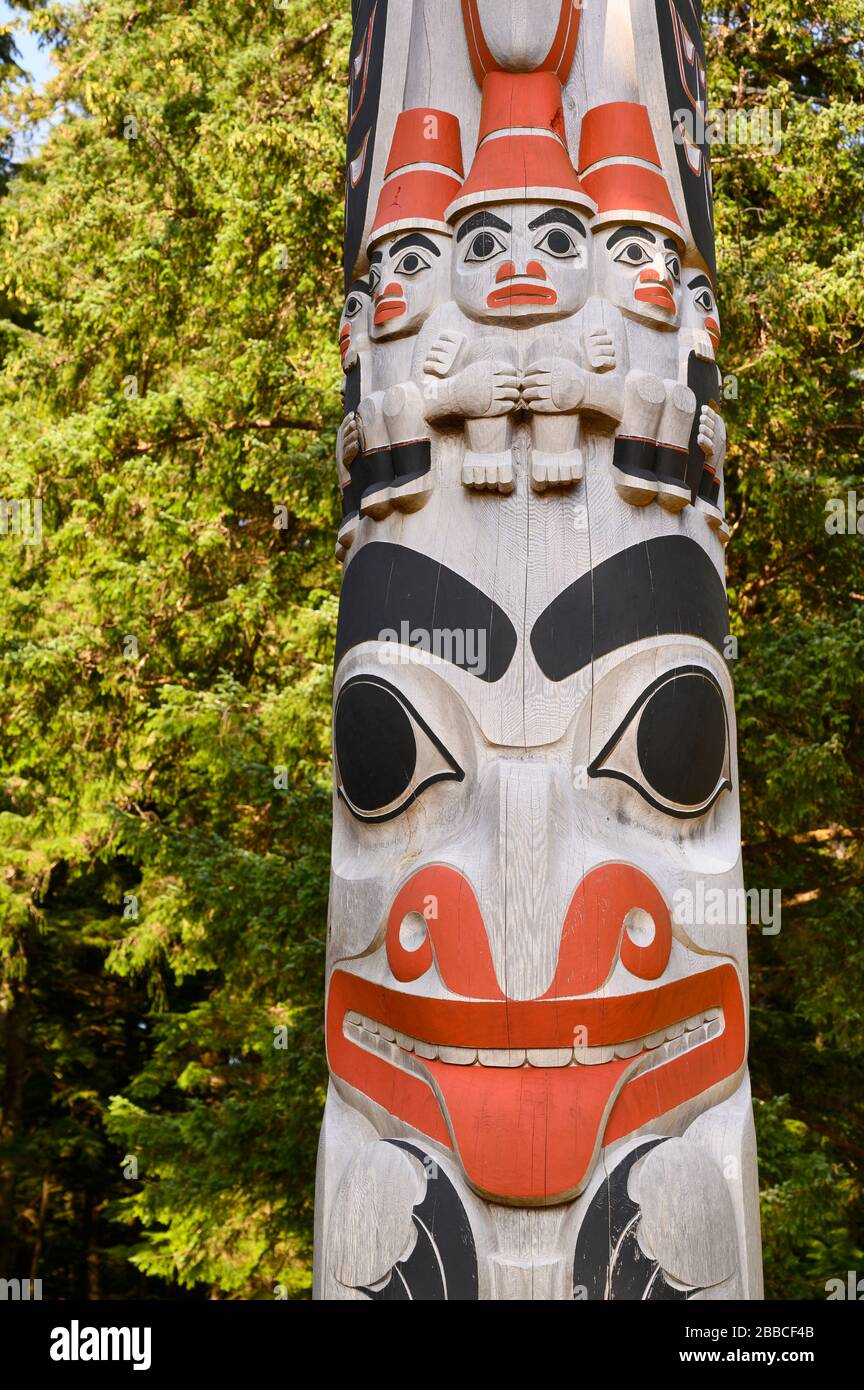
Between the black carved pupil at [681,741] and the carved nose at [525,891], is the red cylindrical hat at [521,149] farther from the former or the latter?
the carved nose at [525,891]

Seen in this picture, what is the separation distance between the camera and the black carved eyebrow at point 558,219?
4.55 metres

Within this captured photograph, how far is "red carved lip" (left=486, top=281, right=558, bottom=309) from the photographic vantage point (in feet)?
14.5

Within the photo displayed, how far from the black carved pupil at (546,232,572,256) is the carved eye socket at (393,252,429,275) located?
42cm

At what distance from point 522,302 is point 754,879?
607 cm

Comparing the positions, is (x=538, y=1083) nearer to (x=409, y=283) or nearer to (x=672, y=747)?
(x=672, y=747)

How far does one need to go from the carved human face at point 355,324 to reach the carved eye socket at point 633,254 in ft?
2.87

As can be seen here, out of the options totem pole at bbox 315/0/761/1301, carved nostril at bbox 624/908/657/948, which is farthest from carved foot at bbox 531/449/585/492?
carved nostril at bbox 624/908/657/948

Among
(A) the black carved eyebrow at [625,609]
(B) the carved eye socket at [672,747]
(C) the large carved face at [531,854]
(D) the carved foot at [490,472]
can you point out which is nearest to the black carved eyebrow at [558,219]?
(D) the carved foot at [490,472]

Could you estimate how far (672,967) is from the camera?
4000mm

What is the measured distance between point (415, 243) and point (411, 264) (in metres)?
0.08

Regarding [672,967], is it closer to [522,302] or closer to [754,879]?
[522,302]

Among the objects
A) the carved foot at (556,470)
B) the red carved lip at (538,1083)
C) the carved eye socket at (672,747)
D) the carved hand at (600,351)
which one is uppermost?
the carved hand at (600,351)

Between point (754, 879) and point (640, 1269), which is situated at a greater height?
point (754, 879)
